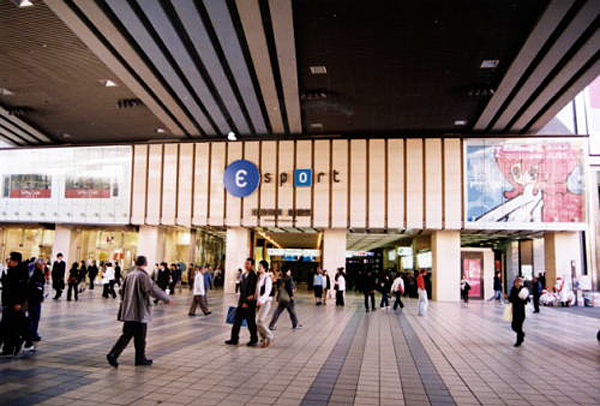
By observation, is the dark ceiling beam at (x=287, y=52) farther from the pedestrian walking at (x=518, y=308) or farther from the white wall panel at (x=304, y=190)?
the pedestrian walking at (x=518, y=308)

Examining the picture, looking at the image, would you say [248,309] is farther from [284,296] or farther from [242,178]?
[242,178]

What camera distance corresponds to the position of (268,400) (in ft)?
17.3

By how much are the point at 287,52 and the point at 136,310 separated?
41.5ft

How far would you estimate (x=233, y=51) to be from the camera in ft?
57.5

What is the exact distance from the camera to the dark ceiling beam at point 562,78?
16.3m

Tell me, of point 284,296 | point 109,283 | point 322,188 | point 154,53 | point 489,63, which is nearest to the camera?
point 284,296

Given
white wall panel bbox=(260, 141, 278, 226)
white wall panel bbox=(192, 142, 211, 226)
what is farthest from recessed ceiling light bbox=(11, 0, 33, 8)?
white wall panel bbox=(260, 141, 278, 226)

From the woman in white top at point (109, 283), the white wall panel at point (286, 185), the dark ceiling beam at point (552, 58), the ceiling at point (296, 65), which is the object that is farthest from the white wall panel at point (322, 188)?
the woman in white top at point (109, 283)

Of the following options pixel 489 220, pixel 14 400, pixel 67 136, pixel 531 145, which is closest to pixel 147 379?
pixel 14 400

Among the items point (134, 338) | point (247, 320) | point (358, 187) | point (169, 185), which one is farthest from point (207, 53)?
point (134, 338)

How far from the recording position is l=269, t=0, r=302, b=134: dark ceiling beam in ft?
48.2

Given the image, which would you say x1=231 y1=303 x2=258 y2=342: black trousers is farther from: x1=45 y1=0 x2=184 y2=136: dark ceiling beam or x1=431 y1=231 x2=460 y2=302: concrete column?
x1=431 y1=231 x2=460 y2=302: concrete column

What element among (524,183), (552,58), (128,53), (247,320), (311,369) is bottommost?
(311,369)

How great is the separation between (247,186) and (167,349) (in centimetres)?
1866
